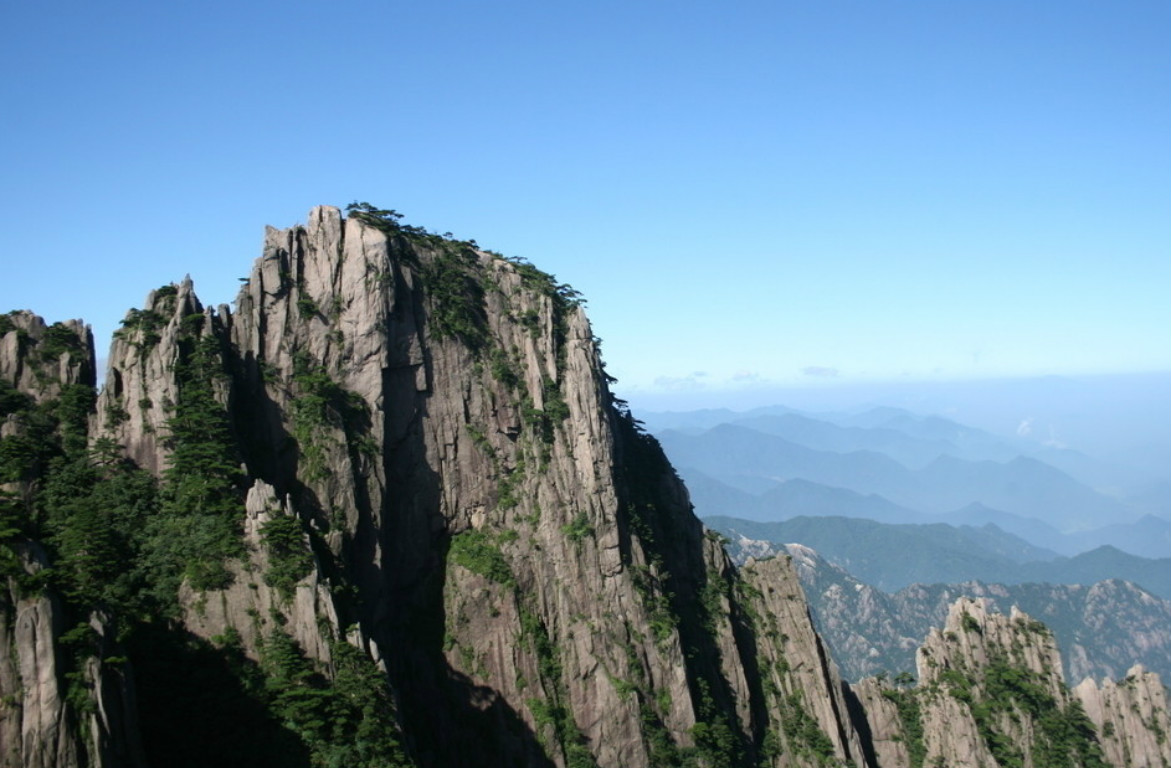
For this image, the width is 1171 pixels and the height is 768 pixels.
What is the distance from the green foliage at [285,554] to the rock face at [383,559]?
0.42ft

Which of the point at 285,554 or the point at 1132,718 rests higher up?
the point at 285,554

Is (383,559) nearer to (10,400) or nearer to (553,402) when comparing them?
(553,402)

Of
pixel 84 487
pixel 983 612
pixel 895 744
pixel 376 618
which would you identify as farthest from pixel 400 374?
pixel 983 612

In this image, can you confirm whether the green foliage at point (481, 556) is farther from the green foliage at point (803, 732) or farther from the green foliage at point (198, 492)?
the green foliage at point (803, 732)

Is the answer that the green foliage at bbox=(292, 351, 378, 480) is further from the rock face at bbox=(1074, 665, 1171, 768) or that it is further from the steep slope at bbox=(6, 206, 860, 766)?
the rock face at bbox=(1074, 665, 1171, 768)

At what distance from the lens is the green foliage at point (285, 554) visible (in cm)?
4616

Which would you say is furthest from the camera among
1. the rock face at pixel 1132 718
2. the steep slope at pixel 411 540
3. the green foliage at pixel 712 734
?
the rock face at pixel 1132 718

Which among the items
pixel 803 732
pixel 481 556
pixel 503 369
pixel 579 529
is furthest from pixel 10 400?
pixel 803 732

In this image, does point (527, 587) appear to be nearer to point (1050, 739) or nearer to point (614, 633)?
point (614, 633)

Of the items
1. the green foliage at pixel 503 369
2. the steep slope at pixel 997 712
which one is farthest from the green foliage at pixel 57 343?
the steep slope at pixel 997 712

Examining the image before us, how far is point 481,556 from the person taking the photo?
65188 mm

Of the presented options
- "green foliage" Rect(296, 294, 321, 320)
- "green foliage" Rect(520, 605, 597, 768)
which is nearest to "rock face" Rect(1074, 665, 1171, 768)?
"green foliage" Rect(520, 605, 597, 768)

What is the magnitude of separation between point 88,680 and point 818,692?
6111 centimetres

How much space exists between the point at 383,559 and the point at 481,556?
25.1ft
